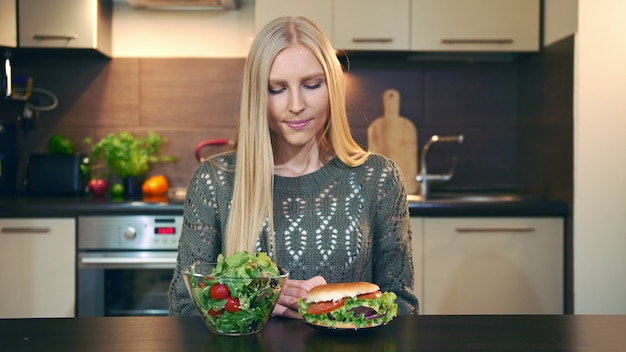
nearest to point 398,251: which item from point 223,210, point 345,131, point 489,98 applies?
point 345,131

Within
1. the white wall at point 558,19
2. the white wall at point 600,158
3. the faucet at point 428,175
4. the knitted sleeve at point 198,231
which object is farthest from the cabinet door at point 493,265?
the knitted sleeve at point 198,231

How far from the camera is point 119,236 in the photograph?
286cm

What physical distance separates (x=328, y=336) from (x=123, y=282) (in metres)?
2.21

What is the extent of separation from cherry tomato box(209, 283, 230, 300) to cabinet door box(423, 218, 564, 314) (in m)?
1.89

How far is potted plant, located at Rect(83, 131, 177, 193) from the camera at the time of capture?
10.6 feet

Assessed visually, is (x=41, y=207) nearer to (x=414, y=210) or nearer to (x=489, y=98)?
(x=414, y=210)

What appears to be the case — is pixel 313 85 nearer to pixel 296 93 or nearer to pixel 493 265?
pixel 296 93

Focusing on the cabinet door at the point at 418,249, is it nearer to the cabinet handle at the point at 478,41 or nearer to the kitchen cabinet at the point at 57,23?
the cabinet handle at the point at 478,41

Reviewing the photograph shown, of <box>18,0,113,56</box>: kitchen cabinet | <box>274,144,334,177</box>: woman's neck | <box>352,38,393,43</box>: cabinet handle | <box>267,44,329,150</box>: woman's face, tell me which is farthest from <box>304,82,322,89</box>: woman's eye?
<box>18,0,113,56</box>: kitchen cabinet

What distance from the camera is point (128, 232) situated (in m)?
2.86

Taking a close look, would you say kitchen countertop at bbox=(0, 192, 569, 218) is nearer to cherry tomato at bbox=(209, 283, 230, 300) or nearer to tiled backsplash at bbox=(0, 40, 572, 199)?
tiled backsplash at bbox=(0, 40, 572, 199)

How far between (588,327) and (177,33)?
8.56 feet

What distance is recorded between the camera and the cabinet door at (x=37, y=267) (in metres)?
2.86

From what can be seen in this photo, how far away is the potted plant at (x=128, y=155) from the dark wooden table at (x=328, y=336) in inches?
78.7
